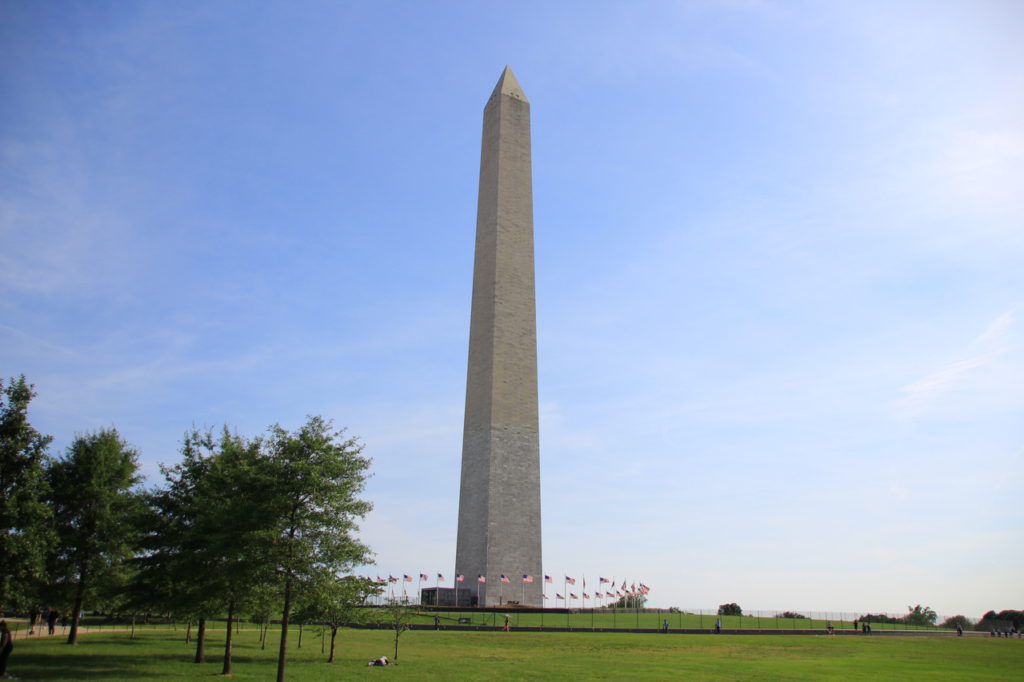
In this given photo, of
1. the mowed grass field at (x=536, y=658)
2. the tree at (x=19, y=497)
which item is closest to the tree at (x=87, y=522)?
the mowed grass field at (x=536, y=658)

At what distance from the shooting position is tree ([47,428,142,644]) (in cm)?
3453

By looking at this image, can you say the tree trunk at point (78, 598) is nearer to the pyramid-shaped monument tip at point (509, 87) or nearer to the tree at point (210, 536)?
the tree at point (210, 536)

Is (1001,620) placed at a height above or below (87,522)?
below

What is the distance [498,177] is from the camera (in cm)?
6081

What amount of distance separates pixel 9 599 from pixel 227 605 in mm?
7624

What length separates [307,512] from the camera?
22219mm

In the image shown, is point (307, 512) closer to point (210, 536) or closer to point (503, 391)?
point (210, 536)

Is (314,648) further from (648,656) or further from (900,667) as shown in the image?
(900,667)

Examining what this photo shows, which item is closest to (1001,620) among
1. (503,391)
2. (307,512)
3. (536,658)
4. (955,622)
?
(955,622)

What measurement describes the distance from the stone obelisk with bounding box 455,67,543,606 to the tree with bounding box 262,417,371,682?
32.4 m

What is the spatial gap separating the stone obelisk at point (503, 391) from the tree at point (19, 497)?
32179 mm

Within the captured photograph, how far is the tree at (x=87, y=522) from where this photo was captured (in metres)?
34.5

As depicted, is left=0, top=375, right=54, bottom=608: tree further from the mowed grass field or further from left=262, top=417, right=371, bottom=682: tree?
left=262, top=417, right=371, bottom=682: tree

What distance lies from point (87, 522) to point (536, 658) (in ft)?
74.2
